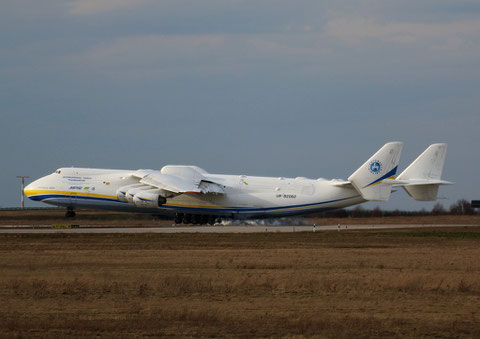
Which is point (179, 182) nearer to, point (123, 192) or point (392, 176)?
point (123, 192)

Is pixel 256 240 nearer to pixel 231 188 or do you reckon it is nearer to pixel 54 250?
pixel 54 250

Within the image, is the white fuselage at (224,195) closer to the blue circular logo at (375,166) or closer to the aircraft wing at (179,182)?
the aircraft wing at (179,182)

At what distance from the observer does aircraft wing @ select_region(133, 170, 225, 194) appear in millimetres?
55978

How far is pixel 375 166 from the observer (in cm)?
5472

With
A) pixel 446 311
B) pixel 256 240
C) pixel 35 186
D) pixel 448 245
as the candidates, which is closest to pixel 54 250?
pixel 256 240

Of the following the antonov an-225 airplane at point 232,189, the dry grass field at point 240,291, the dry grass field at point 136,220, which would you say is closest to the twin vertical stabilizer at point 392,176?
the antonov an-225 airplane at point 232,189

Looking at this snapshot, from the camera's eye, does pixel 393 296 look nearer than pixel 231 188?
Yes

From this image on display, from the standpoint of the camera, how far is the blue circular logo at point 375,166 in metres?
54.7

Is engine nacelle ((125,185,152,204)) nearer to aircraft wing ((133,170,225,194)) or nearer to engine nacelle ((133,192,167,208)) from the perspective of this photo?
engine nacelle ((133,192,167,208))

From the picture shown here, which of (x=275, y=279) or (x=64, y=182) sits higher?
Result: (x=64, y=182)

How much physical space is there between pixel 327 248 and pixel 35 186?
3375 centimetres

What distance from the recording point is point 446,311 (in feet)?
50.5

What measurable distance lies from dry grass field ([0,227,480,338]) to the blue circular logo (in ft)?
71.0

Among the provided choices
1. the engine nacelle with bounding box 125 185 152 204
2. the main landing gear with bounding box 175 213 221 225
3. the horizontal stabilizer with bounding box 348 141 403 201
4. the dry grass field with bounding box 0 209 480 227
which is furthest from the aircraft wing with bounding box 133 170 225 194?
the horizontal stabilizer with bounding box 348 141 403 201
